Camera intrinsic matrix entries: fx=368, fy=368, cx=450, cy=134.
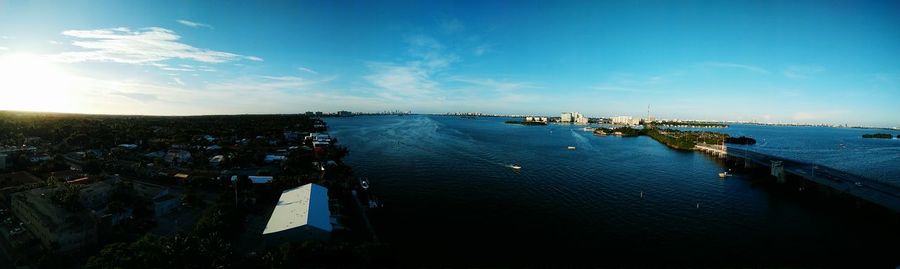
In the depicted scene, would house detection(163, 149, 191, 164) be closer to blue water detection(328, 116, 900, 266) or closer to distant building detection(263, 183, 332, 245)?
blue water detection(328, 116, 900, 266)

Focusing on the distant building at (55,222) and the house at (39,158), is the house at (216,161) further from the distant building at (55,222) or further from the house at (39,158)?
the distant building at (55,222)

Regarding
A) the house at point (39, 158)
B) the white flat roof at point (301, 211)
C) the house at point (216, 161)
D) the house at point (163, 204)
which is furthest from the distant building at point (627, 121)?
the house at point (39, 158)

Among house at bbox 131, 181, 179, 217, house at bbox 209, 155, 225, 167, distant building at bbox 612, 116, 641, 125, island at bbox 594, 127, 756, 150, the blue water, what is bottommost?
the blue water

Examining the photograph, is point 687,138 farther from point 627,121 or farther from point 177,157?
point 627,121

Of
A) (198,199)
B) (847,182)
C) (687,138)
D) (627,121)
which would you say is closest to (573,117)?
(627,121)

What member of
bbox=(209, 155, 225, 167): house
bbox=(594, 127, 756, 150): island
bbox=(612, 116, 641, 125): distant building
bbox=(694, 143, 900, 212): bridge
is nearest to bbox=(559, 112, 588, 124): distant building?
bbox=(612, 116, 641, 125): distant building

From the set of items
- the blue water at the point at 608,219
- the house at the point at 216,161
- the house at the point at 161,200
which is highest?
the house at the point at 216,161

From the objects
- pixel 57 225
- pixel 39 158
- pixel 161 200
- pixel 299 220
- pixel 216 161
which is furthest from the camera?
pixel 216 161
